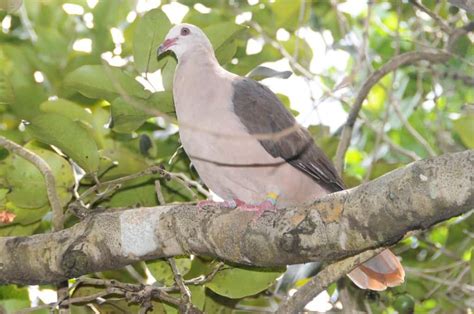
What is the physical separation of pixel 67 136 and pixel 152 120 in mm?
895

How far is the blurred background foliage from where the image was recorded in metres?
3.43

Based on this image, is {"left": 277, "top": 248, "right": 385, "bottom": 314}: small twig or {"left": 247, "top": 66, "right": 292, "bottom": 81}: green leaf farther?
{"left": 247, "top": 66, "right": 292, "bottom": 81}: green leaf

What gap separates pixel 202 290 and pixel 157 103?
81cm

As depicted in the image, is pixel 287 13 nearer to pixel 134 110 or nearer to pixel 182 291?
pixel 134 110

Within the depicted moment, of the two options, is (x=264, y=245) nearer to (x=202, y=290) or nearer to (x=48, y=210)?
(x=202, y=290)

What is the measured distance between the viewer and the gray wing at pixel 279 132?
360 cm

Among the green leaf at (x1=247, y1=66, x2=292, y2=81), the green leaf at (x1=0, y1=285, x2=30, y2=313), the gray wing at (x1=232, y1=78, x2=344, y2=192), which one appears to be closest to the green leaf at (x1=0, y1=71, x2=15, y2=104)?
the green leaf at (x1=0, y1=285, x2=30, y2=313)

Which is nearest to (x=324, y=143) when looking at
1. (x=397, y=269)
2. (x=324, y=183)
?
(x=324, y=183)

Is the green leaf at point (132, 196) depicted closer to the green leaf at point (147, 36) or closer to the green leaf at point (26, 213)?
the green leaf at point (26, 213)

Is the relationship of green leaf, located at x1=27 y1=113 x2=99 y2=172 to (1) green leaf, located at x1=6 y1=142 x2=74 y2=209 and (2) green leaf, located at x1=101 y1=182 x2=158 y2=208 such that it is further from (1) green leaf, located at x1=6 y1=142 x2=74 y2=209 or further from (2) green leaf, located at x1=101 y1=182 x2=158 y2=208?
(2) green leaf, located at x1=101 y1=182 x2=158 y2=208

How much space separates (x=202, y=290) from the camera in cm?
348

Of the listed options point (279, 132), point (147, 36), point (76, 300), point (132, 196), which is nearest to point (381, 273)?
point (279, 132)

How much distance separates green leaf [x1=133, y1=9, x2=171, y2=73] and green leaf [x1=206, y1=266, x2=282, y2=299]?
3.10 ft

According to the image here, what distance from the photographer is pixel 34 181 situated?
3.50 meters
